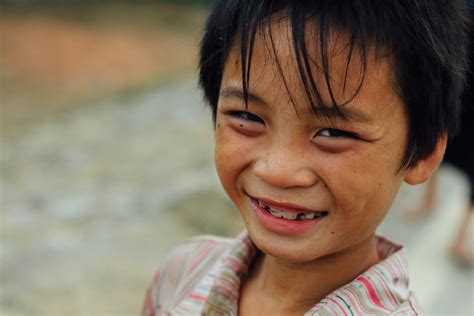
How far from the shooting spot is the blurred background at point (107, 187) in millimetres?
3271

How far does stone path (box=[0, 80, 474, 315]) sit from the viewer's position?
322 centimetres

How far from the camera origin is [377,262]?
1433 millimetres

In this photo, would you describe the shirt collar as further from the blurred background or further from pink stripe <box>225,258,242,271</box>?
the blurred background

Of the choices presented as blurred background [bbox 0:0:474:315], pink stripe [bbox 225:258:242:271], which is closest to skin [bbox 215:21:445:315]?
pink stripe [bbox 225:258:242:271]

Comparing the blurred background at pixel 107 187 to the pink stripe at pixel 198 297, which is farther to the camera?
the blurred background at pixel 107 187

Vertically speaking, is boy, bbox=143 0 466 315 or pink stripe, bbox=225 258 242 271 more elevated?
boy, bbox=143 0 466 315

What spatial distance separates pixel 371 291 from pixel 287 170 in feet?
0.97

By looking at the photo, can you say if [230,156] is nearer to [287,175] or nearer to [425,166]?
[287,175]

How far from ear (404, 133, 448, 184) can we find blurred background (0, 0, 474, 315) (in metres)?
0.63

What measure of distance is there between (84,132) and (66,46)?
246 centimetres

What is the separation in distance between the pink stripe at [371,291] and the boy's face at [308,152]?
76 mm

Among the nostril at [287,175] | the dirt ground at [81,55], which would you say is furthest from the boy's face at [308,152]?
the dirt ground at [81,55]

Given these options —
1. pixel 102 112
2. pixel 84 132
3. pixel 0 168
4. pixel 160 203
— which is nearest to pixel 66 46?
pixel 102 112

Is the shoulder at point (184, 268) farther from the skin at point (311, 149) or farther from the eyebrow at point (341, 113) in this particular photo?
the eyebrow at point (341, 113)
